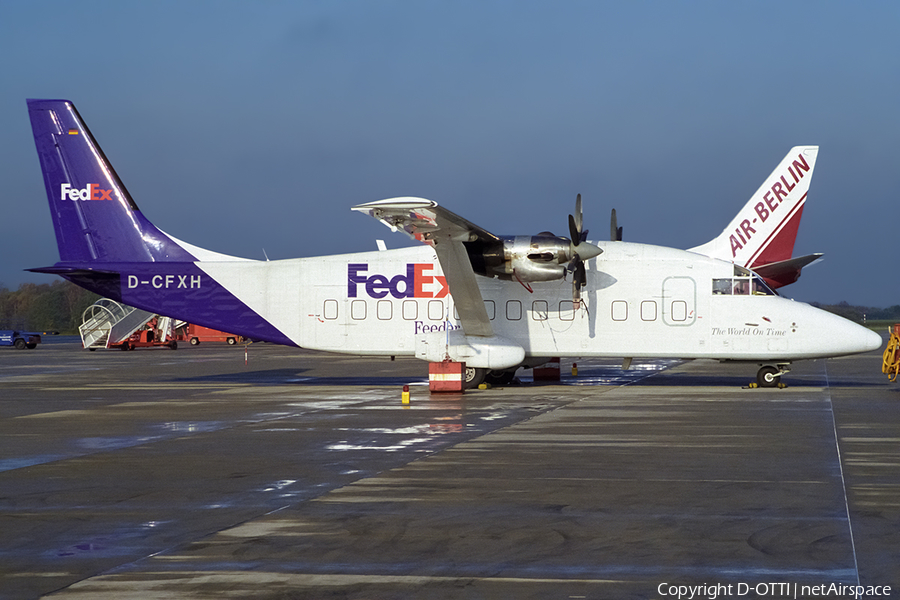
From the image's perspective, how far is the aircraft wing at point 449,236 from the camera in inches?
782

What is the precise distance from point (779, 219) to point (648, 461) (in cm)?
2383

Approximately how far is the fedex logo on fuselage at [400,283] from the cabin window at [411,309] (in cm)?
20

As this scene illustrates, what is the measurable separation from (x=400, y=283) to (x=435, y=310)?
1.27m

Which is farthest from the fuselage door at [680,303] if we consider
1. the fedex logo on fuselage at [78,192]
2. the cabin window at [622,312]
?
the fedex logo on fuselage at [78,192]

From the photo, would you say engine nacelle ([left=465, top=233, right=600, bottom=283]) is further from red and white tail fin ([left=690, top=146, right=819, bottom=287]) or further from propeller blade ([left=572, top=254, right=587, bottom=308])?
red and white tail fin ([left=690, top=146, right=819, bottom=287])

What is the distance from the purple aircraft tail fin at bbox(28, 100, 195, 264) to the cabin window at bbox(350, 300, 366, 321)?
197 inches

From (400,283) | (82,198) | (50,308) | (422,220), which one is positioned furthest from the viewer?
(50,308)

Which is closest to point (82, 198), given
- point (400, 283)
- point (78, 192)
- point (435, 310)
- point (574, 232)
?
point (78, 192)

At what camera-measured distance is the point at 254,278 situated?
80.0 ft

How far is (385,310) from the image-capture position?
946 inches

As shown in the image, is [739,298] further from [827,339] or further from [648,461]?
[648,461]

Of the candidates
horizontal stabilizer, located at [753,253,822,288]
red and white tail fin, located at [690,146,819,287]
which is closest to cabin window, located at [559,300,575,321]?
horizontal stabilizer, located at [753,253,822,288]

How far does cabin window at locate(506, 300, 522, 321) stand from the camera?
23.4m

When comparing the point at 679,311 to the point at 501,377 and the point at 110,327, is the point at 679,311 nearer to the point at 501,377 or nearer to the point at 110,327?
the point at 501,377
